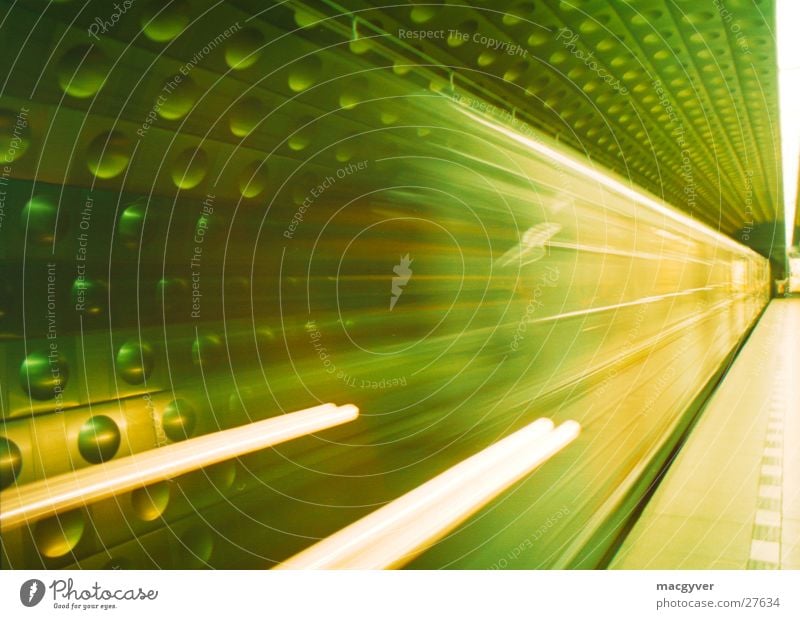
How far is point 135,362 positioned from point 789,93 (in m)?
1.30

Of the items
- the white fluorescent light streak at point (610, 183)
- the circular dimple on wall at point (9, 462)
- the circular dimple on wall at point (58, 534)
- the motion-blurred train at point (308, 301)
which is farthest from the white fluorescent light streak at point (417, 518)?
the white fluorescent light streak at point (610, 183)

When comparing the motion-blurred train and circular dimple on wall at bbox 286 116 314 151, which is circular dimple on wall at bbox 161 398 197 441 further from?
circular dimple on wall at bbox 286 116 314 151

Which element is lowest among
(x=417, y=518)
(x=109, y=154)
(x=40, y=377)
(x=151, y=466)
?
(x=417, y=518)

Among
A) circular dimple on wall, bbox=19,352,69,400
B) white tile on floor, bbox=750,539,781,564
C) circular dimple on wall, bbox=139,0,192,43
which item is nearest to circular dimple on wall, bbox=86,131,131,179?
circular dimple on wall, bbox=139,0,192,43

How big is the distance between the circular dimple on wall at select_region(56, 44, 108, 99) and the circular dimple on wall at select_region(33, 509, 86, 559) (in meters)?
0.65

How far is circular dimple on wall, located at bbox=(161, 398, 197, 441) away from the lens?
86 cm

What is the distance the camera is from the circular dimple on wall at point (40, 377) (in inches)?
30.6

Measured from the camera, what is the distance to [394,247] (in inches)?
42.9

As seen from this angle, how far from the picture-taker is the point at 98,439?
31.6 inches

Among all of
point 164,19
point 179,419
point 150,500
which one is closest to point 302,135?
point 164,19

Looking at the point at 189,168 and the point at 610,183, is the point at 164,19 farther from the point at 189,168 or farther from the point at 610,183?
the point at 610,183
